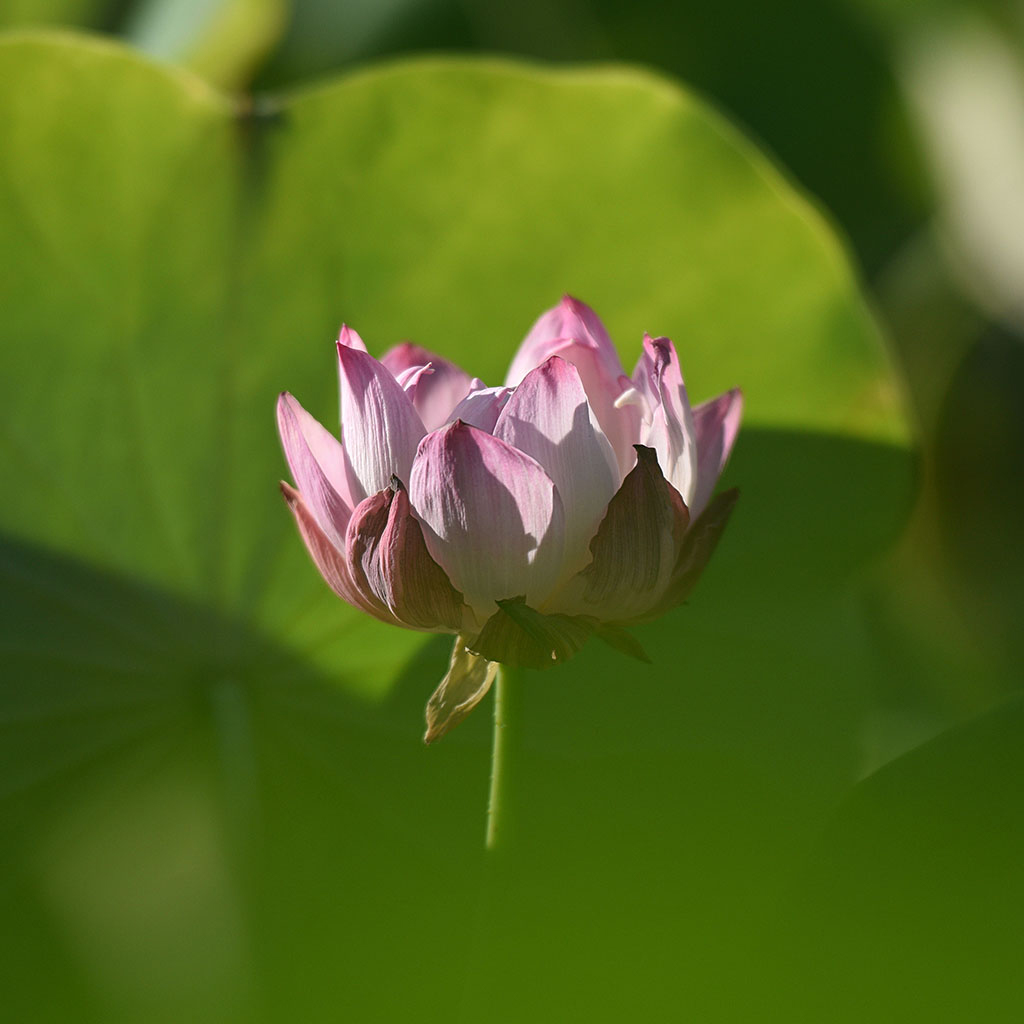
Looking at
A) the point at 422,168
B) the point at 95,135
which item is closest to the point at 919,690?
the point at 422,168

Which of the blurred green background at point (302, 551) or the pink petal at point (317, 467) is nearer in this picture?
the pink petal at point (317, 467)

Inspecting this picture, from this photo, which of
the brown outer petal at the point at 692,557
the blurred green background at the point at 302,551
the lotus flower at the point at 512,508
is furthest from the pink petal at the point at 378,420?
the blurred green background at the point at 302,551

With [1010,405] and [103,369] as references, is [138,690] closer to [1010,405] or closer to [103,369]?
[103,369]

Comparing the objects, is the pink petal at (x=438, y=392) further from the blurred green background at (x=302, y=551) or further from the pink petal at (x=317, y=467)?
the blurred green background at (x=302, y=551)

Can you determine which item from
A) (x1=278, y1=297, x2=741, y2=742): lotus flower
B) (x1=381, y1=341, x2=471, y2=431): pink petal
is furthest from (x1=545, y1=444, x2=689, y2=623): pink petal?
(x1=381, y1=341, x2=471, y2=431): pink petal

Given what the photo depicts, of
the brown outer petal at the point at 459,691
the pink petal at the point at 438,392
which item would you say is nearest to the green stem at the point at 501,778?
the brown outer petal at the point at 459,691

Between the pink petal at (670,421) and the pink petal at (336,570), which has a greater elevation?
the pink petal at (670,421)

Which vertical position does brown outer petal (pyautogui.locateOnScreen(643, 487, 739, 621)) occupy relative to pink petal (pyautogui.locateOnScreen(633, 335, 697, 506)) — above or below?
below

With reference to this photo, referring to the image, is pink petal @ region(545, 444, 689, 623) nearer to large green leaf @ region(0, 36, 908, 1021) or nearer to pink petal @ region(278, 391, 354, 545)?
pink petal @ region(278, 391, 354, 545)
